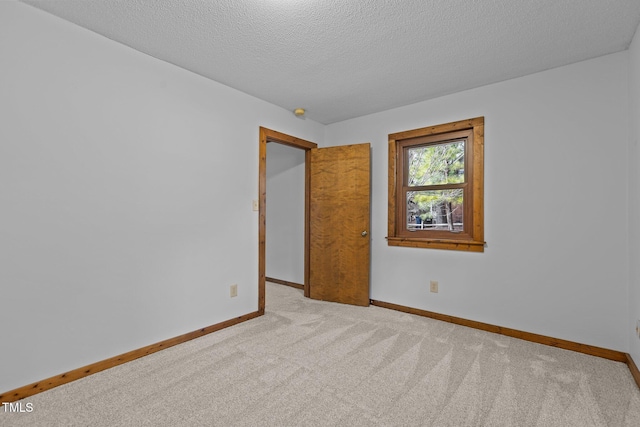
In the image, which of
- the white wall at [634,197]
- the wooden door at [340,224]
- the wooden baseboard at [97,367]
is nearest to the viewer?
the wooden baseboard at [97,367]

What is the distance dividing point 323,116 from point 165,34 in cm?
208

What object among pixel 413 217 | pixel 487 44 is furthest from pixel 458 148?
pixel 487 44

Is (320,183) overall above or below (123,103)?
below

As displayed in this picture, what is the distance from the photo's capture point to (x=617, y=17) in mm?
1927

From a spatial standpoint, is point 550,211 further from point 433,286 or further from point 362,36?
point 362,36

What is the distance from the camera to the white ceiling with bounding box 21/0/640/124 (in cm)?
186

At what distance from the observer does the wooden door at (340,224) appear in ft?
12.0

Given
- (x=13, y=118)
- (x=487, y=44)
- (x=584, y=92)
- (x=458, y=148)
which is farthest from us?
(x=458, y=148)

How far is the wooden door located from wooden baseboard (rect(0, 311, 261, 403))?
1.41 metres

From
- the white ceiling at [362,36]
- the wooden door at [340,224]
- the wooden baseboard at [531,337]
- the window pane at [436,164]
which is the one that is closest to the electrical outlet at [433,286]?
the wooden baseboard at [531,337]

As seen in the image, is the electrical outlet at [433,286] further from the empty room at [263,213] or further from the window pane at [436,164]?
the window pane at [436,164]

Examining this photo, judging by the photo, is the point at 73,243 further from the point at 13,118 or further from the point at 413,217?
the point at 413,217

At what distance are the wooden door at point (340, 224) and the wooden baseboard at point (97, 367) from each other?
141cm

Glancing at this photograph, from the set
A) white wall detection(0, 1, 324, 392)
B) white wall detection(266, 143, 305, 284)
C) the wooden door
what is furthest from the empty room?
white wall detection(266, 143, 305, 284)
